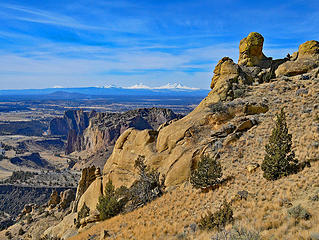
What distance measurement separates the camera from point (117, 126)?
142625 millimetres

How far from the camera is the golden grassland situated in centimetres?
1059

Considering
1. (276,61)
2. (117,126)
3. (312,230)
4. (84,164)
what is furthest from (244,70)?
(117,126)

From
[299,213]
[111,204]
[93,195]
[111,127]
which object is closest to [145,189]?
[111,204]

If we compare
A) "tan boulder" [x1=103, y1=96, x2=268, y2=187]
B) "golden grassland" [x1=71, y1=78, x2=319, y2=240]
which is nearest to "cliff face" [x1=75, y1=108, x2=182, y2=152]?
"tan boulder" [x1=103, y1=96, x2=268, y2=187]

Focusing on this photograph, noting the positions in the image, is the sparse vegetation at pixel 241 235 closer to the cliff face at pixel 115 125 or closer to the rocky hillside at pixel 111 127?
the cliff face at pixel 115 125

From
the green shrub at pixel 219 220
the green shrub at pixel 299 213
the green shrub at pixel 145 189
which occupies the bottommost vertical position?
the green shrub at pixel 145 189

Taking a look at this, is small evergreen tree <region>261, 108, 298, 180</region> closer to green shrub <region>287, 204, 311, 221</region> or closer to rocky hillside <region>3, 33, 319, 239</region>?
rocky hillside <region>3, 33, 319, 239</region>

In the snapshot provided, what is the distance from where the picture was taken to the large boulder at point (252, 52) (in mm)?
36906

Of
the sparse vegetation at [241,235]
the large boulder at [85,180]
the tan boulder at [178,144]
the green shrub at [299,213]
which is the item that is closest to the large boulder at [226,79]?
the tan boulder at [178,144]

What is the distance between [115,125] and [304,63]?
395 feet

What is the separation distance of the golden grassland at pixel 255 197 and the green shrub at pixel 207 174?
761 mm

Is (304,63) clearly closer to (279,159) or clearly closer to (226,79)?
(226,79)

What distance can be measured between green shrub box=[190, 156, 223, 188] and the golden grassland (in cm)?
76

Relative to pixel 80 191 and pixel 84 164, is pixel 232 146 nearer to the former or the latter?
pixel 80 191
